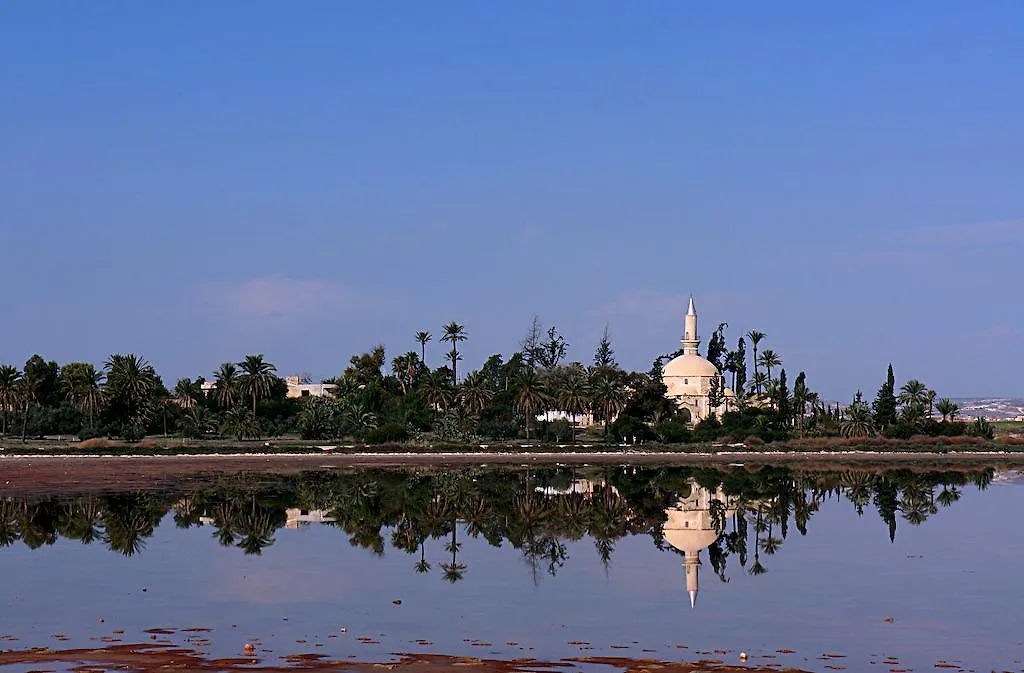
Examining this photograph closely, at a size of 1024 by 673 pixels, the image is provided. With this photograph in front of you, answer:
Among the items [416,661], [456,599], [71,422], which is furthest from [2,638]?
[71,422]

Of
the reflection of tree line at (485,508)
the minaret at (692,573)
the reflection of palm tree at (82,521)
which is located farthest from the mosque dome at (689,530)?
the reflection of palm tree at (82,521)

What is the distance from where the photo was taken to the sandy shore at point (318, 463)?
63.4 metres

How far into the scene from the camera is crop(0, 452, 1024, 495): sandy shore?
2496 inches

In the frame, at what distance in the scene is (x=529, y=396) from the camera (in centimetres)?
11700

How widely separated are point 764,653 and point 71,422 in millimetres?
100161

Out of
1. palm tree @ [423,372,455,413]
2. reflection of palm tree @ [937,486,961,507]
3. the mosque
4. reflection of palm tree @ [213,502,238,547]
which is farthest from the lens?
the mosque

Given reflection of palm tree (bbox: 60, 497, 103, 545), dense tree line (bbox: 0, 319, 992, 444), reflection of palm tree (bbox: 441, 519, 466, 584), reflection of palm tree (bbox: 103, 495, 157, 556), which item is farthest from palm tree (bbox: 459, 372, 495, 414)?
reflection of palm tree (bbox: 441, 519, 466, 584)

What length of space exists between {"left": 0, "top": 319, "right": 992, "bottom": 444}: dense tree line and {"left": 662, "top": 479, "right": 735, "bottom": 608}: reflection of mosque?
175ft

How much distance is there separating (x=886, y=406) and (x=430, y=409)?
141ft

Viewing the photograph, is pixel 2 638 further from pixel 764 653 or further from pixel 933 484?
pixel 933 484

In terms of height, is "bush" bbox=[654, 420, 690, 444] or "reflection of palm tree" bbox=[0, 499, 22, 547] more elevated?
"bush" bbox=[654, 420, 690, 444]

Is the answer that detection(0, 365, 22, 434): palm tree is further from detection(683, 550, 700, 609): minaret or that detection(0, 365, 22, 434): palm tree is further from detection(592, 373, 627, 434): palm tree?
detection(683, 550, 700, 609): minaret

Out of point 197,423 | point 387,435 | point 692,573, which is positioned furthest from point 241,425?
point 692,573

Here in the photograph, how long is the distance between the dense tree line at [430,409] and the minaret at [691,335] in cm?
2050
